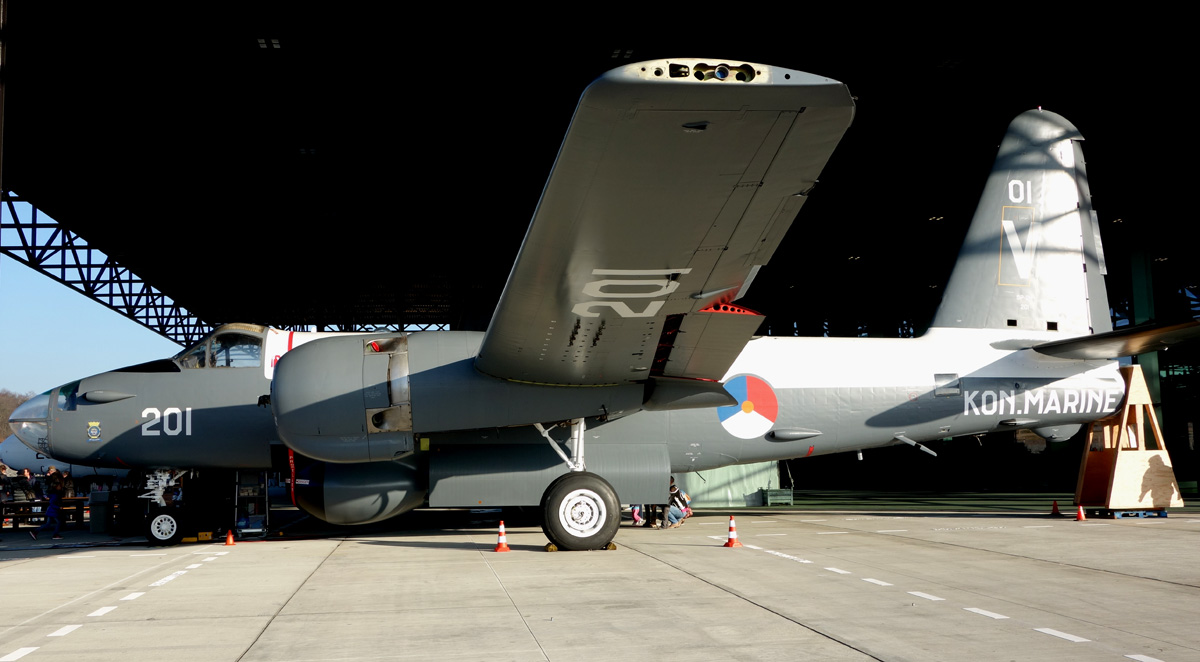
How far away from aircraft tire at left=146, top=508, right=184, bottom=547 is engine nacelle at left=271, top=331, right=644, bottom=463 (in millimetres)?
3620

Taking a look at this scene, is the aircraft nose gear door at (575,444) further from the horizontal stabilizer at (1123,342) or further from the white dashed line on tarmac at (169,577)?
the horizontal stabilizer at (1123,342)

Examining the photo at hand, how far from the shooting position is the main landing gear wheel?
1160 cm

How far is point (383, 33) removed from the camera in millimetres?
16875

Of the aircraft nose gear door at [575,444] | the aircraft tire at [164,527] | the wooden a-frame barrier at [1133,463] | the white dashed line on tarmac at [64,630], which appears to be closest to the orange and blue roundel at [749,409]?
the aircraft nose gear door at [575,444]

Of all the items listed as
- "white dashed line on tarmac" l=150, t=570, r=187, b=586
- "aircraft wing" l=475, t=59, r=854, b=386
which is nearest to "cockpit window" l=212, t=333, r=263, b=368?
"white dashed line on tarmac" l=150, t=570, r=187, b=586

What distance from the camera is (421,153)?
23609mm

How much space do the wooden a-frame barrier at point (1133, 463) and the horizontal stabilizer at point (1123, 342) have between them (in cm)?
104

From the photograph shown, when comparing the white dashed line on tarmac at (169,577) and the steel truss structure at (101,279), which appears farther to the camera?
the steel truss structure at (101,279)

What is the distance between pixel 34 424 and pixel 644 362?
9753 millimetres

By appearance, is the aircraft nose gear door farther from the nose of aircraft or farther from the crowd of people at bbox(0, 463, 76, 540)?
the crowd of people at bbox(0, 463, 76, 540)

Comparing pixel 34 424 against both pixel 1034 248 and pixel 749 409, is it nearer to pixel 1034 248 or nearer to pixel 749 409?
pixel 749 409

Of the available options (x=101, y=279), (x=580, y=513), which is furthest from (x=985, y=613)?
(x=101, y=279)

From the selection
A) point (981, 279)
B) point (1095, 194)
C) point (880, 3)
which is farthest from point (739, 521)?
point (1095, 194)

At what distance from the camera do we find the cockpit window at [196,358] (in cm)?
1403
